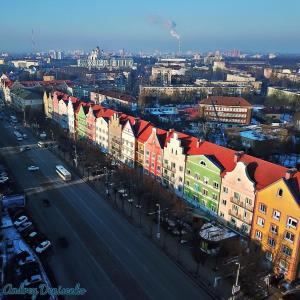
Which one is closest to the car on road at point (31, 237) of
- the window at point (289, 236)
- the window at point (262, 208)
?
the window at point (262, 208)

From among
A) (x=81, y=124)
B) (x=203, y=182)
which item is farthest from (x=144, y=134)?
(x=81, y=124)

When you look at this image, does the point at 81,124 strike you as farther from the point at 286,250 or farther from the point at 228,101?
the point at 286,250

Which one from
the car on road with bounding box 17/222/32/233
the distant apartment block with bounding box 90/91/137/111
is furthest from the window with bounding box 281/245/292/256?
the distant apartment block with bounding box 90/91/137/111

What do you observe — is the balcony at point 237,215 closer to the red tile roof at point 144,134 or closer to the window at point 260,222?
the window at point 260,222

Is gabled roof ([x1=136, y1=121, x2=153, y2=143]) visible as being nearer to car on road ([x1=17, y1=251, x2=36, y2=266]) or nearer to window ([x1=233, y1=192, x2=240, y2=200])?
window ([x1=233, y1=192, x2=240, y2=200])

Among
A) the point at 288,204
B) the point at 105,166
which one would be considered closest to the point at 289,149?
the point at 105,166

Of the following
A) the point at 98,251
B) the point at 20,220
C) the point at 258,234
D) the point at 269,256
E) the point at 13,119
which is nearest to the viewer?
the point at 269,256
